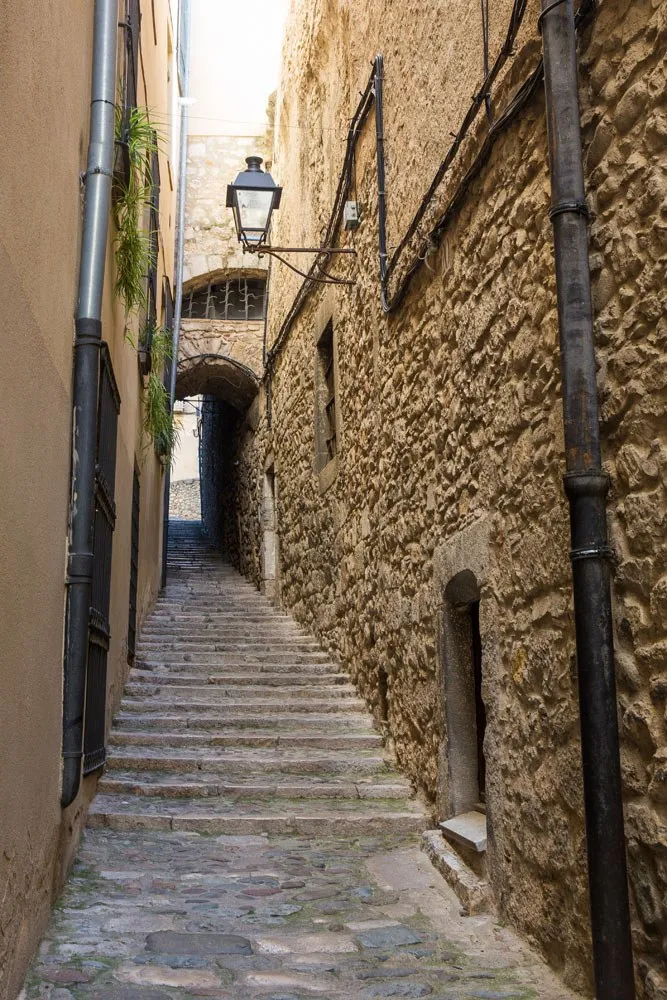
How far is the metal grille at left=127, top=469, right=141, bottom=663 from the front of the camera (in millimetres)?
7250

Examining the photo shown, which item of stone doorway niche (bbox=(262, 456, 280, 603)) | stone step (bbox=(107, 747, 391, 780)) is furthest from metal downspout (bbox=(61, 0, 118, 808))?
stone doorway niche (bbox=(262, 456, 280, 603))

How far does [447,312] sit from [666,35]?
206 cm

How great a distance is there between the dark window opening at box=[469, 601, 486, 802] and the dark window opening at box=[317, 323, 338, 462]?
11.7 feet

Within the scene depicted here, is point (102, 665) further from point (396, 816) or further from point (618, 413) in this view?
point (618, 413)

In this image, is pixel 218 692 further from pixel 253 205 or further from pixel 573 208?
pixel 573 208

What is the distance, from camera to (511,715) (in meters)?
3.57

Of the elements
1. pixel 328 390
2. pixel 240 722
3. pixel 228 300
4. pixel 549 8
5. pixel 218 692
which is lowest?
pixel 240 722

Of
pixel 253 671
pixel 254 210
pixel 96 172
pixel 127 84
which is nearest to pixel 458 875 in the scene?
pixel 96 172

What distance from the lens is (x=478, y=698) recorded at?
182 inches

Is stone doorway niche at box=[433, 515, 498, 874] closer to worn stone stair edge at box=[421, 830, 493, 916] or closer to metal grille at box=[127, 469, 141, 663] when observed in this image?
worn stone stair edge at box=[421, 830, 493, 916]

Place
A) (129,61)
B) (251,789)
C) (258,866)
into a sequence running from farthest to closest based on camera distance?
(251,789), (129,61), (258,866)

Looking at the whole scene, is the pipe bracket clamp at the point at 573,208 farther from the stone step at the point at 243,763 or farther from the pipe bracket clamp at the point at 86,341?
the stone step at the point at 243,763

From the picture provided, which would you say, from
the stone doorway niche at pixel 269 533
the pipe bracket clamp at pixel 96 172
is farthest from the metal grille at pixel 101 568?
the stone doorway niche at pixel 269 533

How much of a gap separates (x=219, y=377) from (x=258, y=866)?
33.6ft
